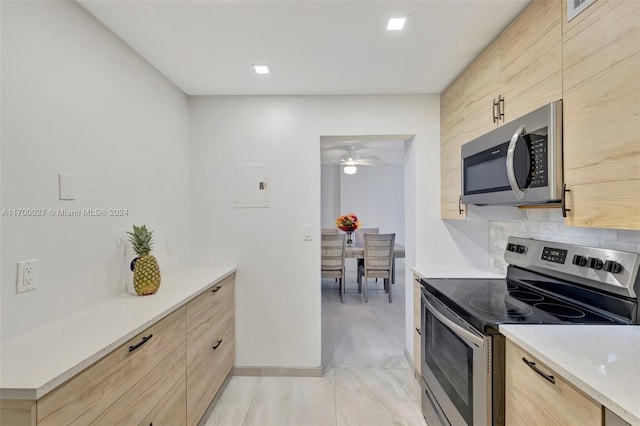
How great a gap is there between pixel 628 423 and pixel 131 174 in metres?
2.32

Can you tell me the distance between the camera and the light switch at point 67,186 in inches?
52.6

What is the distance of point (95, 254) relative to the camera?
1.53 m

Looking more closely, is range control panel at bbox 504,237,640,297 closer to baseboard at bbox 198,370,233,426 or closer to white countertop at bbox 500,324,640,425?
white countertop at bbox 500,324,640,425

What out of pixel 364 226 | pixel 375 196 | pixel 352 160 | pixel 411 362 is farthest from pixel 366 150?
pixel 411 362

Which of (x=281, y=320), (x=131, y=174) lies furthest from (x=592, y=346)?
(x=131, y=174)

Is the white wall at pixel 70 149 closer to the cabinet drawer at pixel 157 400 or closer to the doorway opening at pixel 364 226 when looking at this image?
the cabinet drawer at pixel 157 400

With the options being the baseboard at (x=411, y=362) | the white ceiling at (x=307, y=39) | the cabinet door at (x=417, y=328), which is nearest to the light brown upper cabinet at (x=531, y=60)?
the white ceiling at (x=307, y=39)

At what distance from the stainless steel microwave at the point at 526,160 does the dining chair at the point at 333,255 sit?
280 cm

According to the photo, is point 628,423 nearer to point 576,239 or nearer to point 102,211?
point 576,239

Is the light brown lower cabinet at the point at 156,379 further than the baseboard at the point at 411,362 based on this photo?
No

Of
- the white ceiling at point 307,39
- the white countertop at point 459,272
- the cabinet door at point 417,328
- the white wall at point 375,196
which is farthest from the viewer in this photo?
the white wall at point 375,196

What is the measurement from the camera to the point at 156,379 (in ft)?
4.50

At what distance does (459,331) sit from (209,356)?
62.4 inches

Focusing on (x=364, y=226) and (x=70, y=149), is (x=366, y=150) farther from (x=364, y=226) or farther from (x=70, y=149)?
(x=70, y=149)
